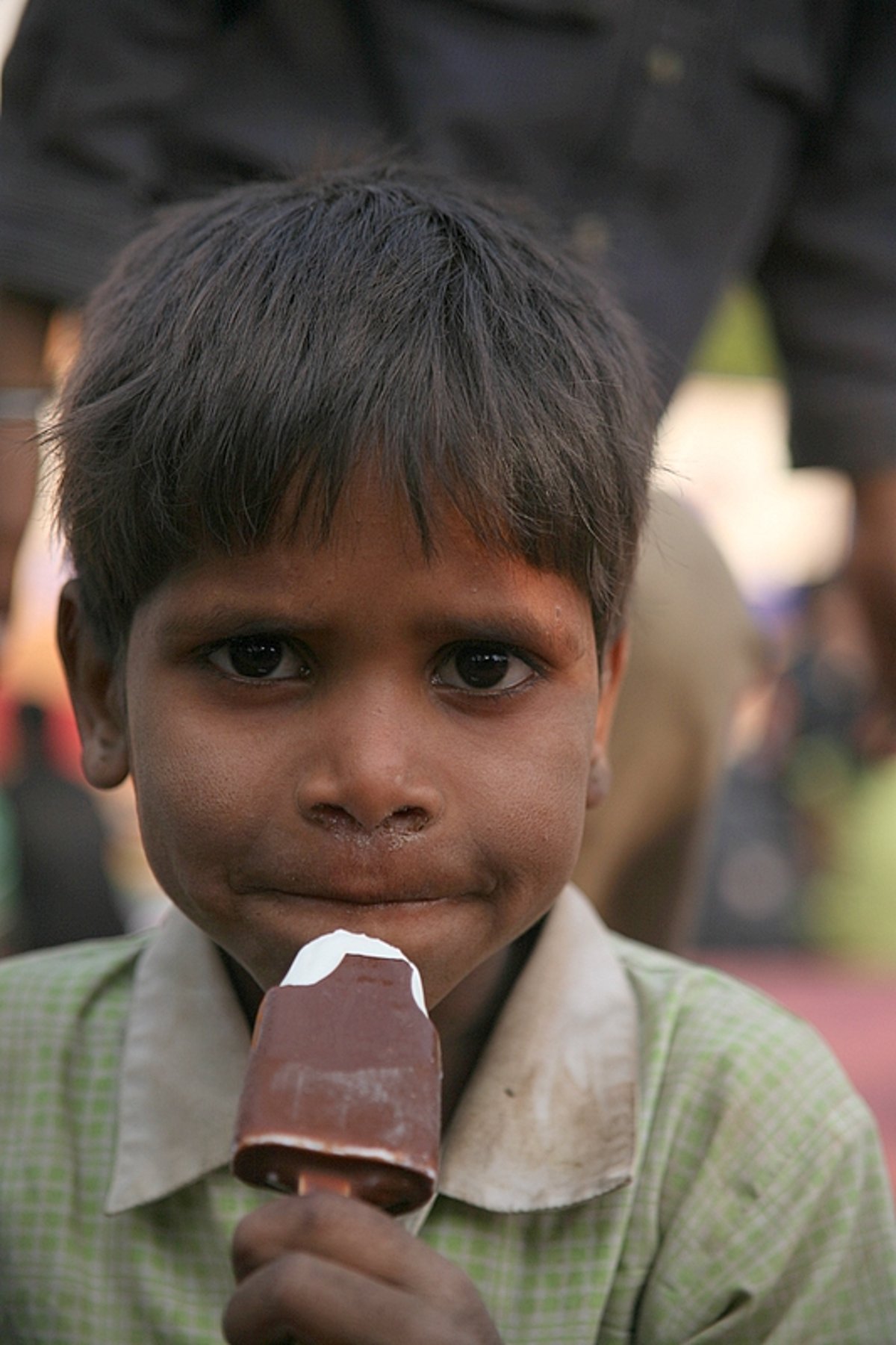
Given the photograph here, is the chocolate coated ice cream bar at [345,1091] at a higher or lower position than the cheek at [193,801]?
lower

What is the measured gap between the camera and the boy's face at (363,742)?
153 centimetres

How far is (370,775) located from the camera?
1.49 metres

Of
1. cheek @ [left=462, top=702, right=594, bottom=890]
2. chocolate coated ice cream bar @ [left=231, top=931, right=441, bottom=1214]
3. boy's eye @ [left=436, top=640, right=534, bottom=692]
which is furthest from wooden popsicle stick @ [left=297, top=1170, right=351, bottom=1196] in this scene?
boy's eye @ [left=436, top=640, right=534, bottom=692]

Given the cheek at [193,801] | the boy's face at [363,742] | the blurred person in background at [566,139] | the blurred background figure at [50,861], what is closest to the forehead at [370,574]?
the boy's face at [363,742]

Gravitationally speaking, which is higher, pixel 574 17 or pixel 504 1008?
pixel 574 17

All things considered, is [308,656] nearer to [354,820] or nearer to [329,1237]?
[354,820]

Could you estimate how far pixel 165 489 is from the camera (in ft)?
5.28

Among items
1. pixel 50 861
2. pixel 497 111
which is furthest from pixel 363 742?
pixel 50 861

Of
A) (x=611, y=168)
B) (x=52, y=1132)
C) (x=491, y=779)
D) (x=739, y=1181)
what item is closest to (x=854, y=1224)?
(x=739, y=1181)

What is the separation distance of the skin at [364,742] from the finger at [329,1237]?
1.11 ft

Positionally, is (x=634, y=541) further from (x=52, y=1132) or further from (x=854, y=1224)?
(x=52, y=1132)

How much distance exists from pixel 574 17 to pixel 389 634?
4.95ft

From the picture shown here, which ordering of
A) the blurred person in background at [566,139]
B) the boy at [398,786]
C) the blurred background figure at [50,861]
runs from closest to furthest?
the boy at [398,786] → the blurred person in background at [566,139] → the blurred background figure at [50,861]

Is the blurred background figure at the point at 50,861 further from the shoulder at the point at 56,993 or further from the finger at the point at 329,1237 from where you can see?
the finger at the point at 329,1237
